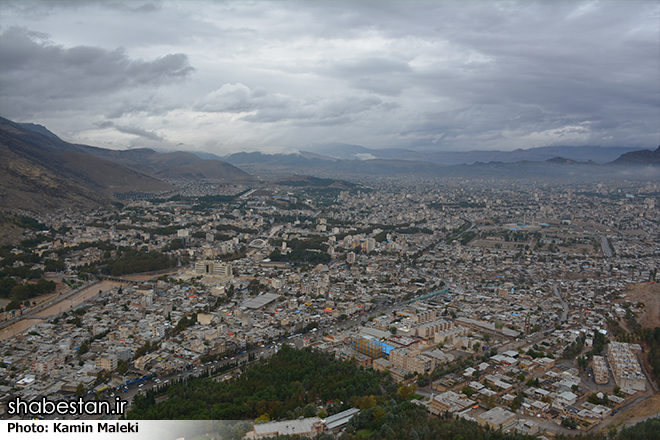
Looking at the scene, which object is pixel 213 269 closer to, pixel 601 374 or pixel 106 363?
pixel 106 363

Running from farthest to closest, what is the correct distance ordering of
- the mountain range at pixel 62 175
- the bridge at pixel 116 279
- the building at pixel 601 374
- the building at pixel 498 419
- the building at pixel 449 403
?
the mountain range at pixel 62 175 < the bridge at pixel 116 279 < the building at pixel 601 374 < the building at pixel 449 403 < the building at pixel 498 419

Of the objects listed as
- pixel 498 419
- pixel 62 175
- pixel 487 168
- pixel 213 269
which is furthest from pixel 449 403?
pixel 487 168

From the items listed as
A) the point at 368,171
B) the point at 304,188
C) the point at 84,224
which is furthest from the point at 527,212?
the point at 368,171

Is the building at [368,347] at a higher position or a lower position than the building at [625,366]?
higher

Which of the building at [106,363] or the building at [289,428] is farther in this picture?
the building at [106,363]

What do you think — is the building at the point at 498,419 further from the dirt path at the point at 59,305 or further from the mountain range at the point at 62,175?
the mountain range at the point at 62,175

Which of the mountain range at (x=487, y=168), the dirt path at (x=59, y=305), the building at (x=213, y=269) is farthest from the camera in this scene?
the mountain range at (x=487, y=168)

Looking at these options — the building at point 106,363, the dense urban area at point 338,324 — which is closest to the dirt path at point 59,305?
the dense urban area at point 338,324

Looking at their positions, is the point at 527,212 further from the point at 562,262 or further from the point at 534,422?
the point at 534,422
